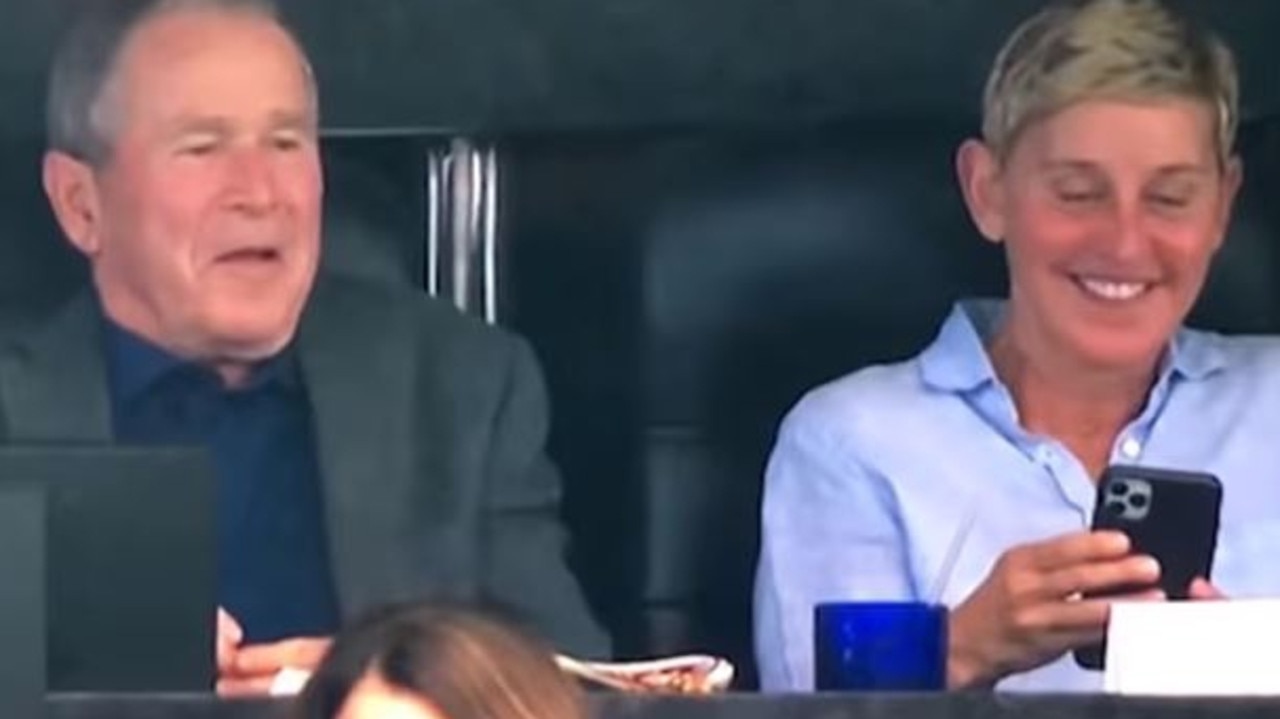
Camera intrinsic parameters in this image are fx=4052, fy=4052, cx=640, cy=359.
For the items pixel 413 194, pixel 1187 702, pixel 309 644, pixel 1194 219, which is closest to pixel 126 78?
pixel 413 194

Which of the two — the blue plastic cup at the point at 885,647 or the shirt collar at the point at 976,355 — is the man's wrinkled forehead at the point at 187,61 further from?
the blue plastic cup at the point at 885,647

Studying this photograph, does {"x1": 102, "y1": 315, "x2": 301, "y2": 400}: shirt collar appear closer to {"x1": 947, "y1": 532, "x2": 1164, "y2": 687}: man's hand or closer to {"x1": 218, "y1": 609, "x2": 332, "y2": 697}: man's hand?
{"x1": 218, "y1": 609, "x2": 332, "y2": 697}: man's hand

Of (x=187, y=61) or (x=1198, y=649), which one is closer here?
(x=1198, y=649)

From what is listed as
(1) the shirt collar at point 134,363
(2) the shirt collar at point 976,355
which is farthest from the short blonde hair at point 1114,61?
(1) the shirt collar at point 134,363

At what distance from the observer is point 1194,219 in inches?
146

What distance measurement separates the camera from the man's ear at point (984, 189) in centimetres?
381

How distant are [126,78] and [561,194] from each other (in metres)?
0.58

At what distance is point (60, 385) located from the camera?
11.8 ft

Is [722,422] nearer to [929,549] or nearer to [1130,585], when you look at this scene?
[929,549]

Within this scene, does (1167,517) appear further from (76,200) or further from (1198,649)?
(76,200)

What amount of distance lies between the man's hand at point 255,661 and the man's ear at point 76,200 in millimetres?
684

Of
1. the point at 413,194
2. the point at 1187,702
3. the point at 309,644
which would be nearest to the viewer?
the point at 1187,702

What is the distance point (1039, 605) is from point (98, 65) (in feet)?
3.43

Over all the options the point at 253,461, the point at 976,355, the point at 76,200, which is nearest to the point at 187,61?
the point at 76,200
